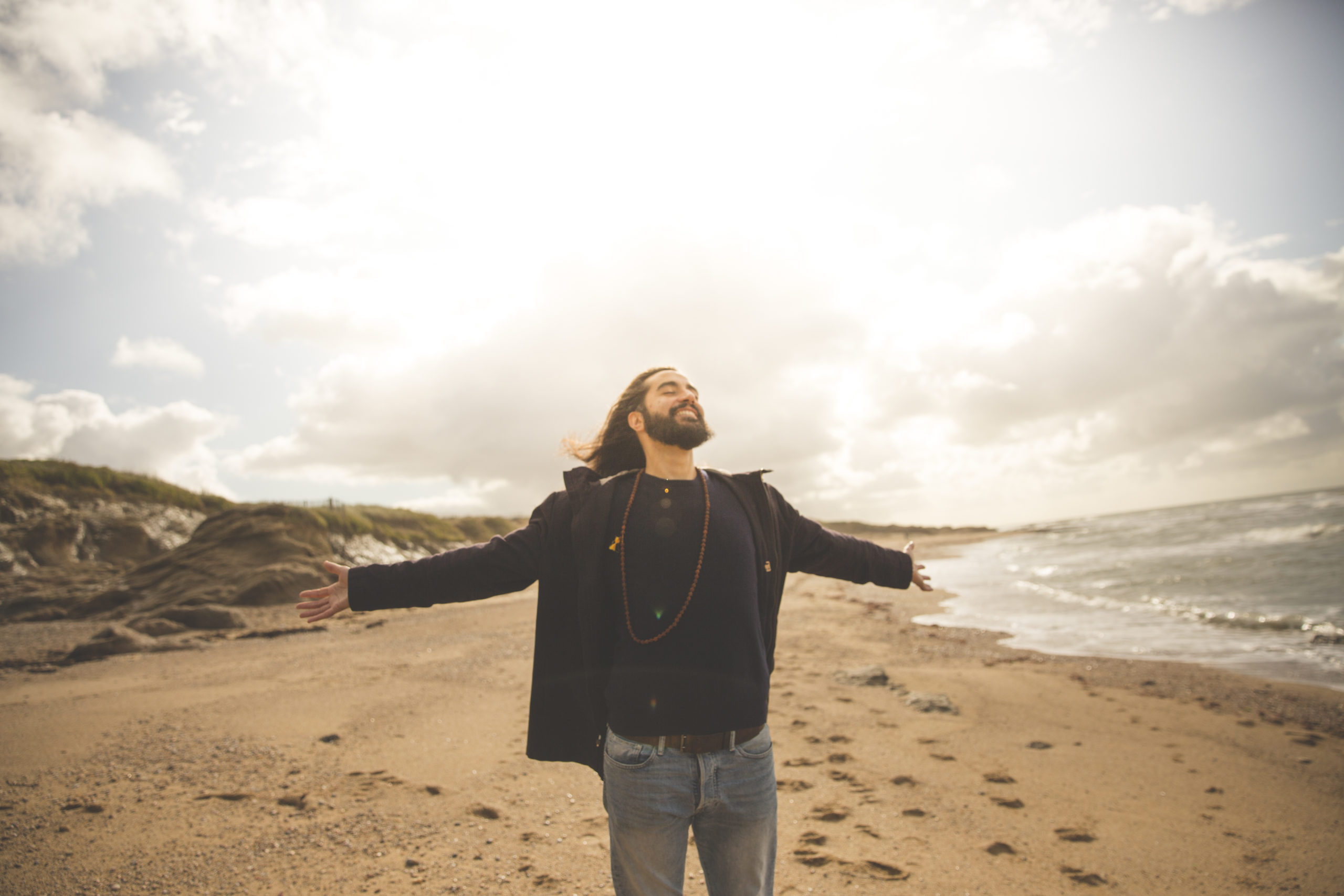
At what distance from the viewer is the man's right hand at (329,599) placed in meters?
2.45

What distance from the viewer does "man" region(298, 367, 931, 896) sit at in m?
2.22

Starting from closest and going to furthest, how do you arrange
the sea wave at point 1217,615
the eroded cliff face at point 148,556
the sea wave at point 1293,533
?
1. the sea wave at point 1217,615
2. the eroded cliff face at point 148,556
3. the sea wave at point 1293,533

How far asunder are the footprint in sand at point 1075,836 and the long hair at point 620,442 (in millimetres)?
4222

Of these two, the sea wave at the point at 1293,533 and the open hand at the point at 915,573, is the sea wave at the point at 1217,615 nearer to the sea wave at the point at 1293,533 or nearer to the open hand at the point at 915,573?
the open hand at the point at 915,573

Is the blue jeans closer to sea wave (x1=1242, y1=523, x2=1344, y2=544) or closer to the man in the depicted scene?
the man

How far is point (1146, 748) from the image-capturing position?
6148mm

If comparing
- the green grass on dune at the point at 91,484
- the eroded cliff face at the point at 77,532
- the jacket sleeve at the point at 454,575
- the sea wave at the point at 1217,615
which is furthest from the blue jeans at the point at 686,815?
the green grass on dune at the point at 91,484

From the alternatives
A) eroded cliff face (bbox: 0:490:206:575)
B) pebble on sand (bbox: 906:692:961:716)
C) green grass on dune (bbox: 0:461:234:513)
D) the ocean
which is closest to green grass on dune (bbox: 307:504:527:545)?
eroded cliff face (bbox: 0:490:206:575)

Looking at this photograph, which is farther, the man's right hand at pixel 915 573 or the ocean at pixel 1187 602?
the ocean at pixel 1187 602

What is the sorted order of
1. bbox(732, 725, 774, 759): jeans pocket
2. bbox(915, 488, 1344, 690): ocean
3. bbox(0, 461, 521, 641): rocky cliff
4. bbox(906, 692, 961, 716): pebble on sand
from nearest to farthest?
bbox(732, 725, 774, 759): jeans pocket < bbox(906, 692, 961, 716): pebble on sand < bbox(915, 488, 1344, 690): ocean < bbox(0, 461, 521, 641): rocky cliff

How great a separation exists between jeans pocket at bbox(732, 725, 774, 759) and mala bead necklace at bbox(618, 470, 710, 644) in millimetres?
503

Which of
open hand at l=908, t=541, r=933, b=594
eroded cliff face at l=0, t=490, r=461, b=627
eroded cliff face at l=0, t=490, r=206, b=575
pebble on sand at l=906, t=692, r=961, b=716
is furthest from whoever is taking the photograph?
eroded cliff face at l=0, t=490, r=206, b=575

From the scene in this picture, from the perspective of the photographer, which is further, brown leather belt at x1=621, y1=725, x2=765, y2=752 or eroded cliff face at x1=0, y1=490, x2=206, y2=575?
eroded cliff face at x1=0, y1=490, x2=206, y2=575

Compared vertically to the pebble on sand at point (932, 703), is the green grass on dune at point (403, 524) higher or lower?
higher
